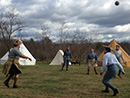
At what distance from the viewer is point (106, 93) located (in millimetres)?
6176

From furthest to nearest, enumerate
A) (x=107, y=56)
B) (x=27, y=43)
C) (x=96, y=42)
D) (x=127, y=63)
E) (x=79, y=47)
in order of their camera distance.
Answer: (x=27, y=43) < (x=96, y=42) < (x=79, y=47) < (x=127, y=63) < (x=107, y=56)

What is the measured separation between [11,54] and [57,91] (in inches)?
88.4

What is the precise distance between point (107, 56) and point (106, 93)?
4.47 feet

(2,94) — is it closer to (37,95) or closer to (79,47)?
(37,95)

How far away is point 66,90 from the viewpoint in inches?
261

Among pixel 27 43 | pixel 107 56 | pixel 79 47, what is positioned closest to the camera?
pixel 107 56

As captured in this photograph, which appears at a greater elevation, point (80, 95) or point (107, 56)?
point (107, 56)

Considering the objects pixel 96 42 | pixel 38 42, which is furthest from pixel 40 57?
pixel 96 42

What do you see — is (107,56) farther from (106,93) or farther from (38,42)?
(38,42)

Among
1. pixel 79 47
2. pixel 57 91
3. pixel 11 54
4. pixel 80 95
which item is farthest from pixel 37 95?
pixel 79 47

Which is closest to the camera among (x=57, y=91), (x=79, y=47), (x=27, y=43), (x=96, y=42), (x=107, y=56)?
(x=107, y=56)

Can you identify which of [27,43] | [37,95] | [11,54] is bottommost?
[37,95]

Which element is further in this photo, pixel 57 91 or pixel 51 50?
pixel 51 50

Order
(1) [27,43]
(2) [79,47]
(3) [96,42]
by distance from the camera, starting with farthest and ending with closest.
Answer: (1) [27,43] < (3) [96,42] < (2) [79,47]
